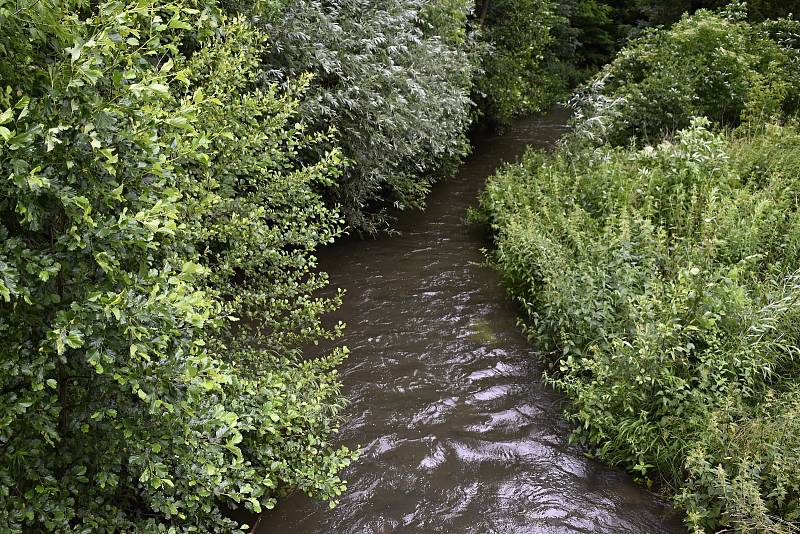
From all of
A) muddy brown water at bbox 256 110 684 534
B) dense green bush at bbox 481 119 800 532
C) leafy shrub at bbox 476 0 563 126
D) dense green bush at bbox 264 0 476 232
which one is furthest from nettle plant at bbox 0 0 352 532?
leafy shrub at bbox 476 0 563 126

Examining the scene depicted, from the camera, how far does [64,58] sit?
2270 millimetres

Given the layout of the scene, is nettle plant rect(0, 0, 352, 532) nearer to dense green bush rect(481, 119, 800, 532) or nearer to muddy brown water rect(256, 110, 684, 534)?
muddy brown water rect(256, 110, 684, 534)

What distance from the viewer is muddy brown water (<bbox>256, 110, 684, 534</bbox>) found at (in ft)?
13.4

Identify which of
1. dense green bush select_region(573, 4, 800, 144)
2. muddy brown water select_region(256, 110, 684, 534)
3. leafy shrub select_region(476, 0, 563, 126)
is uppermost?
leafy shrub select_region(476, 0, 563, 126)

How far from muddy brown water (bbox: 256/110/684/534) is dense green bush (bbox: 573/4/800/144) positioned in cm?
446

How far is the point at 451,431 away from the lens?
5.01 metres

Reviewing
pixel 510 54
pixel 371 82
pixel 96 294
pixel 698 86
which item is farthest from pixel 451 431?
pixel 510 54

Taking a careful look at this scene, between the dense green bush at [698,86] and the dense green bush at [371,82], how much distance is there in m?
2.83

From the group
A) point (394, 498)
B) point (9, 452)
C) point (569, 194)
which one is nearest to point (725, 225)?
point (569, 194)

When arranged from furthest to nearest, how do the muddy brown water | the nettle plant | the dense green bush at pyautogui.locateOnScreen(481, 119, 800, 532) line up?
the muddy brown water < the dense green bush at pyautogui.locateOnScreen(481, 119, 800, 532) < the nettle plant

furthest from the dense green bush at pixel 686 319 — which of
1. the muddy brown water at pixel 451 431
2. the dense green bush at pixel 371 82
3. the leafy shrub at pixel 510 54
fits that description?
the leafy shrub at pixel 510 54

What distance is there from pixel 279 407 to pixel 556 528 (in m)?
2.00

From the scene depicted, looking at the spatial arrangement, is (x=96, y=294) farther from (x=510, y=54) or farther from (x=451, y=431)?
(x=510, y=54)

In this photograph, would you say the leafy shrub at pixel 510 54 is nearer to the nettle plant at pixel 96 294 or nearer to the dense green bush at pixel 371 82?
the dense green bush at pixel 371 82
